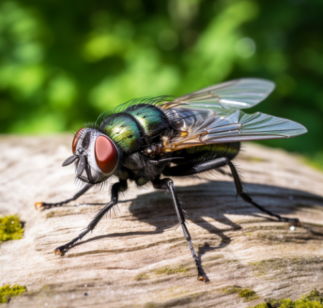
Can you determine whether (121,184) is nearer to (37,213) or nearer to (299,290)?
(37,213)

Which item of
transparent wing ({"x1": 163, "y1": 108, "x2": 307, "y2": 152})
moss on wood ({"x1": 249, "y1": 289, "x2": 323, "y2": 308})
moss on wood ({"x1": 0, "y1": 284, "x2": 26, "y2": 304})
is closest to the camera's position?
moss on wood ({"x1": 0, "y1": 284, "x2": 26, "y2": 304})

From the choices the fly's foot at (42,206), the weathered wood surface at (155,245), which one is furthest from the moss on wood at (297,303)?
the fly's foot at (42,206)

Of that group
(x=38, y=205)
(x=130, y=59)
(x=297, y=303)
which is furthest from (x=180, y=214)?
(x=130, y=59)

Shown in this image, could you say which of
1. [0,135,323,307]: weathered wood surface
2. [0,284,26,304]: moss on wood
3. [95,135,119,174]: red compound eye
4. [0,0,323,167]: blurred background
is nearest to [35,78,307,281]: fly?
[95,135,119,174]: red compound eye

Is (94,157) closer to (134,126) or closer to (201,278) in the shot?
(134,126)

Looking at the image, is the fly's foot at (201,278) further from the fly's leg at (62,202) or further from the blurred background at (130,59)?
the blurred background at (130,59)

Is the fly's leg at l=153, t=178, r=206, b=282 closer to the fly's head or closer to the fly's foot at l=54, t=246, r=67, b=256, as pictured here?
the fly's head
